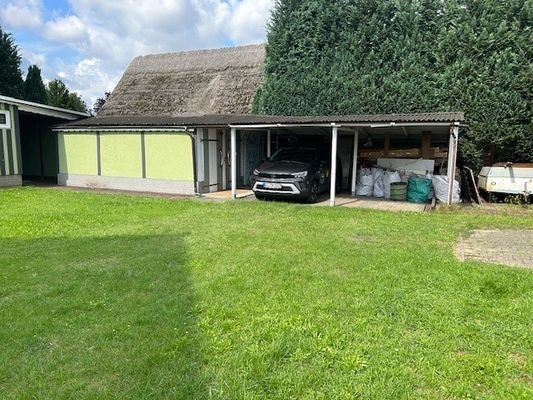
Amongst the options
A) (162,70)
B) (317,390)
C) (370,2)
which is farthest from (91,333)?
(162,70)

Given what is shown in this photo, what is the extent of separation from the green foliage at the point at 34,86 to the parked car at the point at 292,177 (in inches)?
865

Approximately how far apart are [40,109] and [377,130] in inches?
468

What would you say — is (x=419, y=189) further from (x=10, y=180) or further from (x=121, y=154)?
(x=10, y=180)

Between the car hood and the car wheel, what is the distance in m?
0.51

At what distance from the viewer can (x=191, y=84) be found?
19.9 m

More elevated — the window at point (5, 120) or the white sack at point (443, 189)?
the window at point (5, 120)

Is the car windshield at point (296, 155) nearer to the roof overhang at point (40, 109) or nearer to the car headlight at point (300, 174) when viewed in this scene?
the car headlight at point (300, 174)

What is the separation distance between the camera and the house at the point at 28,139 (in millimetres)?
13781

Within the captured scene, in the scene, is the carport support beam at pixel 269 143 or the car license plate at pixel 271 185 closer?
the car license plate at pixel 271 185

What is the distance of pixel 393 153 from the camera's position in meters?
12.8

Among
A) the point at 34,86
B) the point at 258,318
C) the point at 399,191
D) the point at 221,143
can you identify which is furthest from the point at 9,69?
the point at 258,318

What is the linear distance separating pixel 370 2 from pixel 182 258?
13109mm

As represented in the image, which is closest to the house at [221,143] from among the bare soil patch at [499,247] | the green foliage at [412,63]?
the green foliage at [412,63]

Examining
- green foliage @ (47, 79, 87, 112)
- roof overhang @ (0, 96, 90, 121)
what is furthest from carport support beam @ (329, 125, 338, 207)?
green foliage @ (47, 79, 87, 112)
